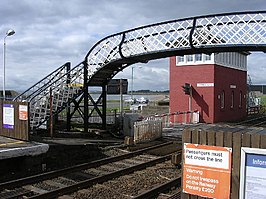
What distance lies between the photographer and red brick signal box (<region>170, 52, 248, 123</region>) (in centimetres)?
2944

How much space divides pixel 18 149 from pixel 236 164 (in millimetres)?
8048

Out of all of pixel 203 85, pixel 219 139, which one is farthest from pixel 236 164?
pixel 203 85

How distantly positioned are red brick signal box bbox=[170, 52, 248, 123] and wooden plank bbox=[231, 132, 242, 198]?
80.5 ft

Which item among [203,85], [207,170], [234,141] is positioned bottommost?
[207,170]

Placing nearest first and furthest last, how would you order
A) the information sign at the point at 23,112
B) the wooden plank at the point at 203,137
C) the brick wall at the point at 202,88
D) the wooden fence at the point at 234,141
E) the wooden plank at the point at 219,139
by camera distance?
the wooden fence at the point at 234,141 → the wooden plank at the point at 219,139 → the wooden plank at the point at 203,137 → the information sign at the point at 23,112 → the brick wall at the point at 202,88

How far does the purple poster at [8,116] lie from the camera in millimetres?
13484

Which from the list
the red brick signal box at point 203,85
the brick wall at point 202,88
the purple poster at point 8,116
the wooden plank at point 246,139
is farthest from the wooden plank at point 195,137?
the brick wall at point 202,88

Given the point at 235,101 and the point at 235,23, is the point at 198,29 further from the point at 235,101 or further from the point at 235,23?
the point at 235,101

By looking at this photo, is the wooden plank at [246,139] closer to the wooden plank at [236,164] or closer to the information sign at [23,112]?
the wooden plank at [236,164]

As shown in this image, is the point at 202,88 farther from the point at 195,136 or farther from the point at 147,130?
the point at 195,136

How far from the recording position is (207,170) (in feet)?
15.9

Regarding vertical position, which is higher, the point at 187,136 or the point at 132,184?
→ the point at 187,136

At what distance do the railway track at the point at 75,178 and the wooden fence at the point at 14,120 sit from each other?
3.08m

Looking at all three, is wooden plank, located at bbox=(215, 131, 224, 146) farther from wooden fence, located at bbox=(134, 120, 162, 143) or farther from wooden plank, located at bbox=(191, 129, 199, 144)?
wooden fence, located at bbox=(134, 120, 162, 143)
